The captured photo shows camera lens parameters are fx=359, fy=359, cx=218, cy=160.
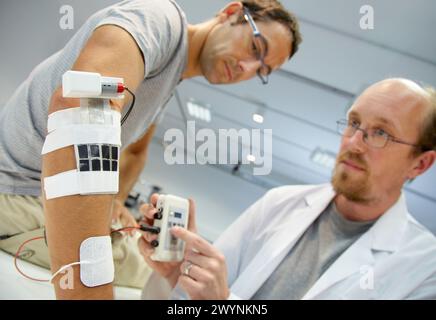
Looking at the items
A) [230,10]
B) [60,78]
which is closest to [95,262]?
[60,78]

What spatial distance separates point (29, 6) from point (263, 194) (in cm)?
76

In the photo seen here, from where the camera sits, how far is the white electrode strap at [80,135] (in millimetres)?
474

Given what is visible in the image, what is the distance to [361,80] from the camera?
3.03 ft

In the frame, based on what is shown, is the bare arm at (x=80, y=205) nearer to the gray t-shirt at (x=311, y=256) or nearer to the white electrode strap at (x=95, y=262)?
the white electrode strap at (x=95, y=262)

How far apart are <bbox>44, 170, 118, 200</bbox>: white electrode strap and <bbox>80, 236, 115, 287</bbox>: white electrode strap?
0.23ft

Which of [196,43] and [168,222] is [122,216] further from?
[196,43]

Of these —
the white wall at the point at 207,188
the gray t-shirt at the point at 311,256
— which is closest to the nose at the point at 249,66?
the white wall at the point at 207,188

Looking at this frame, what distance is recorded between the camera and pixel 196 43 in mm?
798

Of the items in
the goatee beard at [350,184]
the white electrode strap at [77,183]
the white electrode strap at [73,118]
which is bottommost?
the goatee beard at [350,184]

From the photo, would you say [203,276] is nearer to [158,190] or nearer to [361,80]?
[158,190]

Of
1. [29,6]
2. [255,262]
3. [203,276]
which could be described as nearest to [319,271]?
[255,262]

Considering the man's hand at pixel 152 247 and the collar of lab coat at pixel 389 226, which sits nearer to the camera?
the man's hand at pixel 152 247

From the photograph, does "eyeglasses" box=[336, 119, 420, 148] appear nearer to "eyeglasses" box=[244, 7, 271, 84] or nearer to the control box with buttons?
"eyeglasses" box=[244, 7, 271, 84]

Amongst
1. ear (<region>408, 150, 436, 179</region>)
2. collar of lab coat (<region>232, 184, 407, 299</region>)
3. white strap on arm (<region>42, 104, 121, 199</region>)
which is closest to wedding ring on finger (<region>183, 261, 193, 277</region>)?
collar of lab coat (<region>232, 184, 407, 299</region>)
